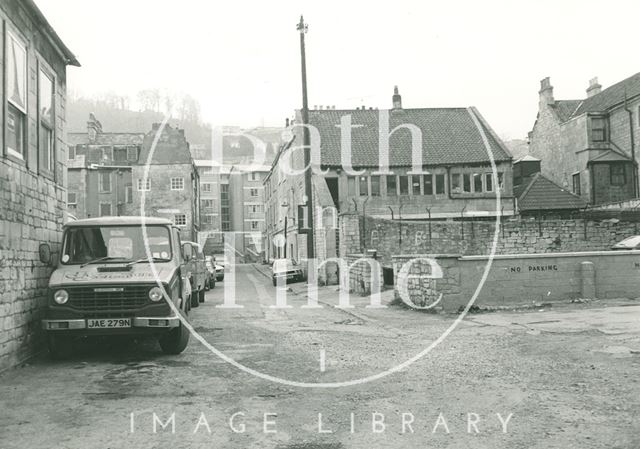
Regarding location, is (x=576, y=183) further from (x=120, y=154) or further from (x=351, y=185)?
(x=120, y=154)

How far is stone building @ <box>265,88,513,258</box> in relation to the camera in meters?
37.0

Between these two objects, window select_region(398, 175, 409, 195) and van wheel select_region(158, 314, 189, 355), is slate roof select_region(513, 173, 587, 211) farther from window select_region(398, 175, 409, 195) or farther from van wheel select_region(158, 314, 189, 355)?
van wheel select_region(158, 314, 189, 355)

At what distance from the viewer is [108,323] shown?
30.3 feet

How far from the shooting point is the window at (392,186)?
37.4 m

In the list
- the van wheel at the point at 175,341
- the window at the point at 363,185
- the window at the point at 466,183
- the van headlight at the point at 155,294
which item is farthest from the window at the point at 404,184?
the van headlight at the point at 155,294

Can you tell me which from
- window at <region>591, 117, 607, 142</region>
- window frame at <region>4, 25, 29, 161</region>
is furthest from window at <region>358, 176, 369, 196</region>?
window frame at <region>4, 25, 29, 161</region>

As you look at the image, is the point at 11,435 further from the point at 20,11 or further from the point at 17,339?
the point at 20,11

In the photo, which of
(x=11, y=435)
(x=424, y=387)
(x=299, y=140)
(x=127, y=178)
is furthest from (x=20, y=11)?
(x=127, y=178)

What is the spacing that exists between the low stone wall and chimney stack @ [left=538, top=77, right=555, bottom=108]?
3262 cm

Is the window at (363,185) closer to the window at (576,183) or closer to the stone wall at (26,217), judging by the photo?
the window at (576,183)

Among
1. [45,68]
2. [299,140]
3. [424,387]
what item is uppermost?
[299,140]

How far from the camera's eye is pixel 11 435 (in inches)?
221

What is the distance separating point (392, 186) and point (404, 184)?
2.55ft

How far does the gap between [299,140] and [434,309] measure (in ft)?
84.7
